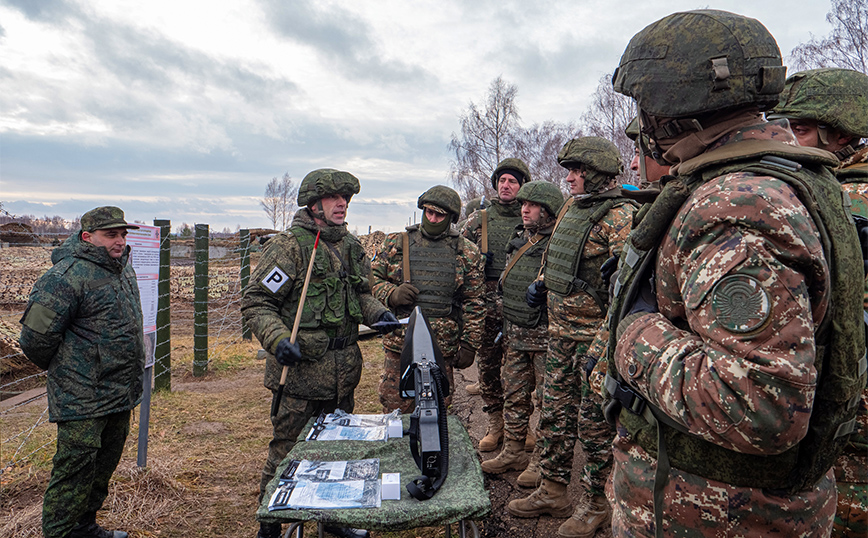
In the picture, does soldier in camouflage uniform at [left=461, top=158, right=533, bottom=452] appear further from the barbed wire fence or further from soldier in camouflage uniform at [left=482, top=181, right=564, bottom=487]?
the barbed wire fence

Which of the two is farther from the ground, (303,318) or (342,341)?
(303,318)

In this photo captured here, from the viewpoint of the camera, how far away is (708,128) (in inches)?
61.0

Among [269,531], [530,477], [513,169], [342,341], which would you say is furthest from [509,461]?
[513,169]

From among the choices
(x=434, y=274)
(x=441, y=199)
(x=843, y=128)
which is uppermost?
(x=843, y=128)

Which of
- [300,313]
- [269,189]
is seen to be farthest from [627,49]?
[269,189]

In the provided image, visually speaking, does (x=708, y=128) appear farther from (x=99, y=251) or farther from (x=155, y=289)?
(x=155, y=289)

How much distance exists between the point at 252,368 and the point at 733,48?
329 inches

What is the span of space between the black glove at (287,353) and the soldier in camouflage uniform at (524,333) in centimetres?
196

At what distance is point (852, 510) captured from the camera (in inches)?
82.1

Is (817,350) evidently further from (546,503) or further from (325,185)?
(325,185)

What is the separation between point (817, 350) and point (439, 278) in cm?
332

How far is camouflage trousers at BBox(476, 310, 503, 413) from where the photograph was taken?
520 cm

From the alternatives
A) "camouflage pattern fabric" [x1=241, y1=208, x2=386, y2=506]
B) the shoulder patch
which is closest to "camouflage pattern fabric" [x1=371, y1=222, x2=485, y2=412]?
"camouflage pattern fabric" [x1=241, y1=208, x2=386, y2=506]

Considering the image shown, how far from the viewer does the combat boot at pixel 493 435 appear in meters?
5.03
